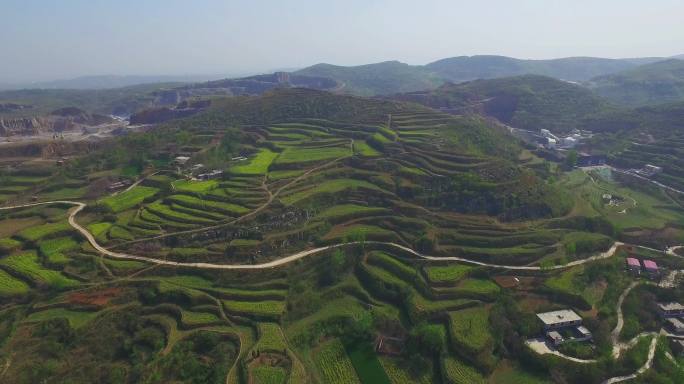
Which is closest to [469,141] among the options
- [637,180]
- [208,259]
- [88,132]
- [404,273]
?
[637,180]

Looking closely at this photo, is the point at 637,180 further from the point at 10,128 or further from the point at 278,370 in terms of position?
the point at 10,128

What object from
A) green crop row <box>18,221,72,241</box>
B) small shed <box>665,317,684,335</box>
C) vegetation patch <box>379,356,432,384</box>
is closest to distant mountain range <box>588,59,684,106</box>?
small shed <box>665,317,684,335</box>

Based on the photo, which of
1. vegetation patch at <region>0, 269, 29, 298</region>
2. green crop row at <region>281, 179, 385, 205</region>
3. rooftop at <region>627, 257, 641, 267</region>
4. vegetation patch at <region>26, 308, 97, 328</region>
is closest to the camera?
vegetation patch at <region>26, 308, 97, 328</region>

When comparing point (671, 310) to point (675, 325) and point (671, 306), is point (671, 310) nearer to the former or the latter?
point (671, 306)

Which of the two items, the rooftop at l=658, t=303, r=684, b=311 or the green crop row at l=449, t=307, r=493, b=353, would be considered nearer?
the green crop row at l=449, t=307, r=493, b=353

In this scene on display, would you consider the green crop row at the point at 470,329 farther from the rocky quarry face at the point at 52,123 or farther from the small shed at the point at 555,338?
the rocky quarry face at the point at 52,123

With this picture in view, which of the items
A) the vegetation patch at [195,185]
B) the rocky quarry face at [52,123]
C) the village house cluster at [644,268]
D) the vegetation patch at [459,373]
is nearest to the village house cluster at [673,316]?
the village house cluster at [644,268]

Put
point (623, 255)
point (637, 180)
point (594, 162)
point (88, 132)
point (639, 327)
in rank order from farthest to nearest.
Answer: point (88, 132) < point (594, 162) < point (637, 180) < point (623, 255) < point (639, 327)

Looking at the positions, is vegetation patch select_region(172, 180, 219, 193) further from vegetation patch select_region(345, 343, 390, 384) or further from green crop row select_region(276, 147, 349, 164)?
vegetation patch select_region(345, 343, 390, 384)

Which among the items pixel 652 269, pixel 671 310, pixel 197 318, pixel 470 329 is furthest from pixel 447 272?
pixel 197 318
